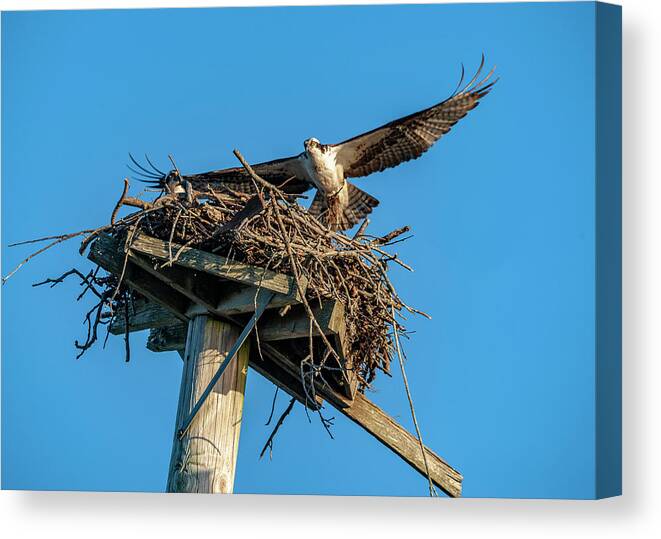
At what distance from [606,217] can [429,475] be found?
1.21 m

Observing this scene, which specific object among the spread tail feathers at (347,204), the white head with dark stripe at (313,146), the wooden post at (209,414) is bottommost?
the wooden post at (209,414)

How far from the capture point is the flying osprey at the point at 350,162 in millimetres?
5352

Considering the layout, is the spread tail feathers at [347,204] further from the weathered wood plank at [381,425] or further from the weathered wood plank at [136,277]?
the weathered wood plank at [136,277]

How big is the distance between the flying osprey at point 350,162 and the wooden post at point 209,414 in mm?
1810

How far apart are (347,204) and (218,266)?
2442 millimetres

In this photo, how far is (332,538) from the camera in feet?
12.6

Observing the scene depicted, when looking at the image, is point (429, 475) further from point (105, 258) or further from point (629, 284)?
point (105, 258)

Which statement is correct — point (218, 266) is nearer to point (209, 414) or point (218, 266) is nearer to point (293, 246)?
point (293, 246)

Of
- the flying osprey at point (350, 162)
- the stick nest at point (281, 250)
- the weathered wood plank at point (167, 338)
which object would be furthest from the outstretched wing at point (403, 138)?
the weathered wood plank at point (167, 338)

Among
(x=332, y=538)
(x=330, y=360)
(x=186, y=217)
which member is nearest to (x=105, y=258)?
(x=186, y=217)

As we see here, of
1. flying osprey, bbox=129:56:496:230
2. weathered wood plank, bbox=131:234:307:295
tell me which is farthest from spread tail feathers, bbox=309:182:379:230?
weathered wood plank, bbox=131:234:307:295

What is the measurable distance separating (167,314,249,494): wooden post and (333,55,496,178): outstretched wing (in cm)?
215

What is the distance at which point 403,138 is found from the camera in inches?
218

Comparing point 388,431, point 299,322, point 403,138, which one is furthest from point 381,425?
point 403,138
